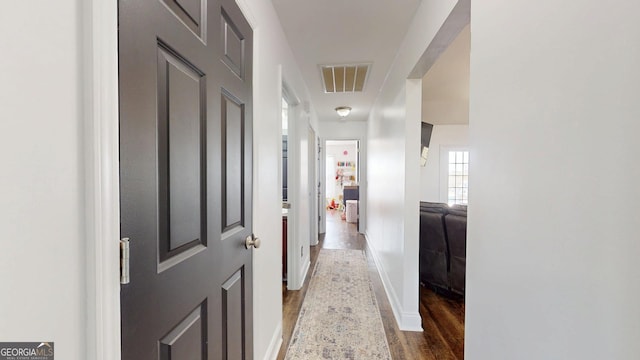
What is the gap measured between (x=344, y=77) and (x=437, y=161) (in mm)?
3015

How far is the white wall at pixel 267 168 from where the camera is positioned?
1450 millimetres

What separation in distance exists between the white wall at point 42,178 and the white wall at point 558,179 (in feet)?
3.35

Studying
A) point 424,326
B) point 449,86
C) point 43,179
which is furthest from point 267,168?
point 449,86

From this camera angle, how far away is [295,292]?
2.82 meters

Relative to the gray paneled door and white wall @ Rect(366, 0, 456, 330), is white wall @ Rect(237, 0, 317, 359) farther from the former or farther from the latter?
white wall @ Rect(366, 0, 456, 330)

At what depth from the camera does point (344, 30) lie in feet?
6.86

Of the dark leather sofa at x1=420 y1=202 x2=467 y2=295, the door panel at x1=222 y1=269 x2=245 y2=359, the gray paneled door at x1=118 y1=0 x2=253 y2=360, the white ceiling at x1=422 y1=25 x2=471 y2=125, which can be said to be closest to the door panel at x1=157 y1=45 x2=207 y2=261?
the gray paneled door at x1=118 y1=0 x2=253 y2=360

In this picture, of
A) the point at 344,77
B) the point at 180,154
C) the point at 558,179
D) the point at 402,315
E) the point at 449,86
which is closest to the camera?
the point at 558,179

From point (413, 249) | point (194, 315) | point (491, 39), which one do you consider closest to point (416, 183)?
point (413, 249)

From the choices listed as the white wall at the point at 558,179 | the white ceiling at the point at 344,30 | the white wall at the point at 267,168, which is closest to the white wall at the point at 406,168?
the white ceiling at the point at 344,30

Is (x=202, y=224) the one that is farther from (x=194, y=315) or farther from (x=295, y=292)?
(x=295, y=292)

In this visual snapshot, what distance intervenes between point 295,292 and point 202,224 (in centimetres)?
218

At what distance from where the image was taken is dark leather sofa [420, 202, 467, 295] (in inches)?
103

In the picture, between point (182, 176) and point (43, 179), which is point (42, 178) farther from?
point (182, 176)
